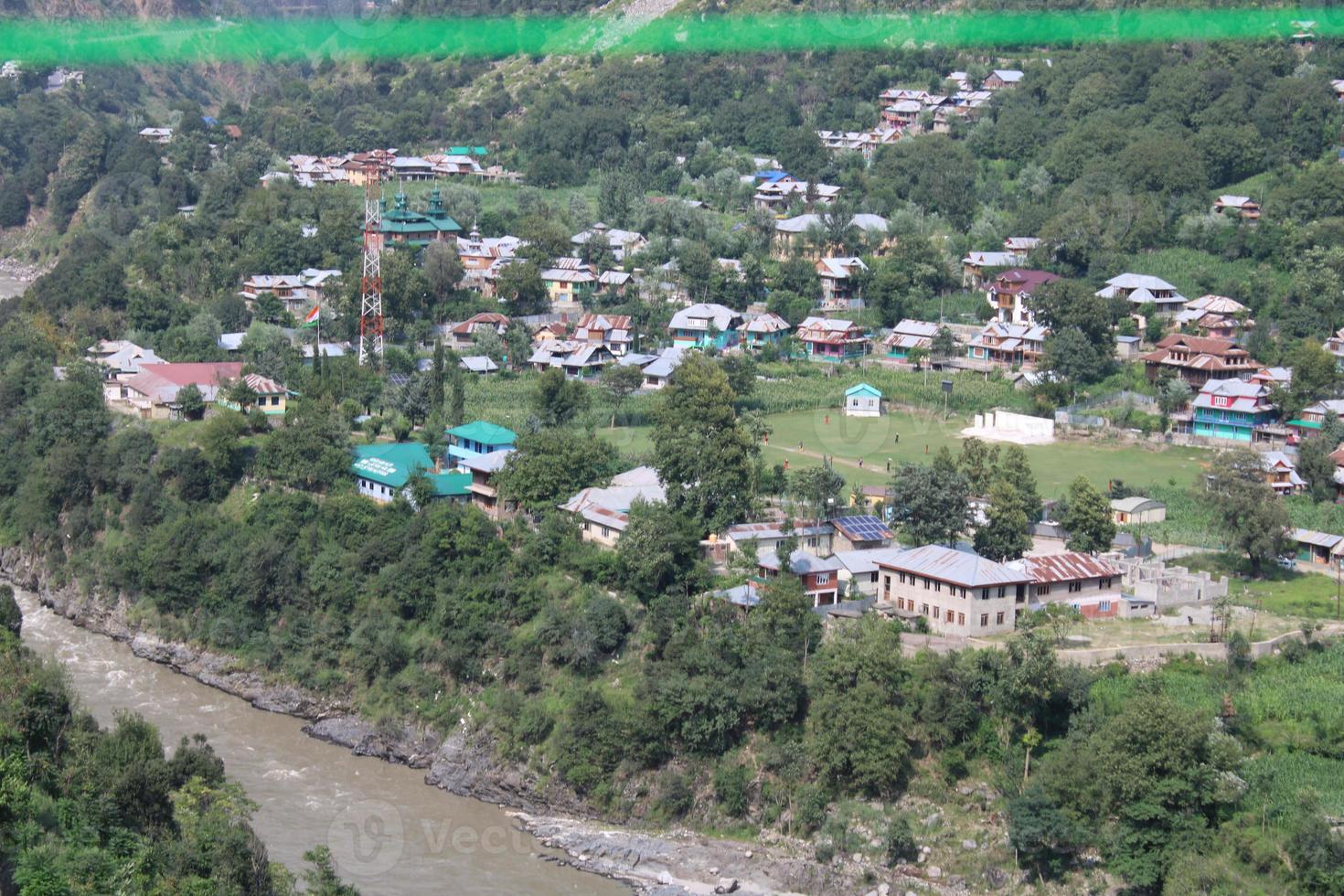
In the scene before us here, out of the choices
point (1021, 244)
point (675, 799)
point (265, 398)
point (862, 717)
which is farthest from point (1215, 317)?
point (675, 799)

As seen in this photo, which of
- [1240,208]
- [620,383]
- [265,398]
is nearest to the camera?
[265,398]

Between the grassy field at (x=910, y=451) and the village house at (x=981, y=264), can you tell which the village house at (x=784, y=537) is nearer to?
the grassy field at (x=910, y=451)

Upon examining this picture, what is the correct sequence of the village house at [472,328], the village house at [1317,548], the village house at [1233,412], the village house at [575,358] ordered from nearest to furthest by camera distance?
the village house at [1317,548]
the village house at [1233,412]
the village house at [575,358]
the village house at [472,328]

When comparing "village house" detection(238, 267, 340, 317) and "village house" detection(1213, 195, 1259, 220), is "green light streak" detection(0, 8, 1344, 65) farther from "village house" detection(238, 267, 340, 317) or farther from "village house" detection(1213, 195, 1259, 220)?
"village house" detection(238, 267, 340, 317)

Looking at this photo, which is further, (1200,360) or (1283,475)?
(1200,360)

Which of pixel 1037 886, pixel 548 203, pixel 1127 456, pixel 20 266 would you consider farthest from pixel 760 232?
pixel 1037 886

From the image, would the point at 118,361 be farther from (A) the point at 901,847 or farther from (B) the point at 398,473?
(A) the point at 901,847

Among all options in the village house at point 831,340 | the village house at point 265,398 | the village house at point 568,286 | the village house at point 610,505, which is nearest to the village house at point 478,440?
the village house at point 610,505
